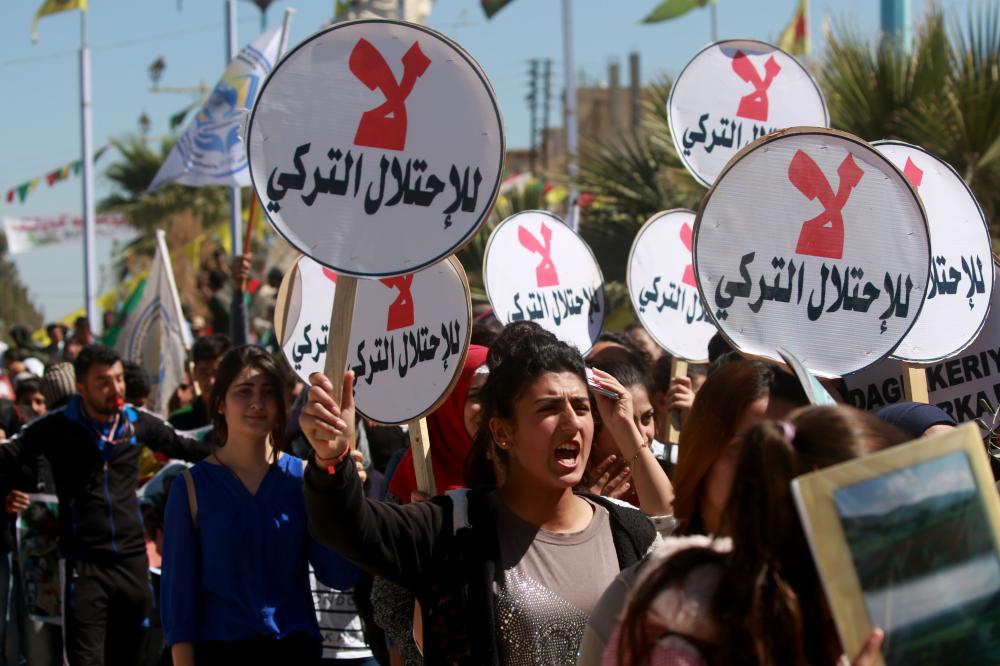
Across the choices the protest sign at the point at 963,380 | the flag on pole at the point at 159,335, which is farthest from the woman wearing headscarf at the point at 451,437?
the flag on pole at the point at 159,335

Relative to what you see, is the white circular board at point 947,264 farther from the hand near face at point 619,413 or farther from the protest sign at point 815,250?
the hand near face at point 619,413

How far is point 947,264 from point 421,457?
1.74 meters

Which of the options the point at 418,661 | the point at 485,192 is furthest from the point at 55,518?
the point at 485,192

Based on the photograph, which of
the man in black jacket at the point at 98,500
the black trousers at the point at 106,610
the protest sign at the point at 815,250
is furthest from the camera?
the man in black jacket at the point at 98,500

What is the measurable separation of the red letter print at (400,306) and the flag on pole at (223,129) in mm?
6461

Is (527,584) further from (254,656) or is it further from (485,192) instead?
(254,656)

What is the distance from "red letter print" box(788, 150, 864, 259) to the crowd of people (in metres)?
0.51

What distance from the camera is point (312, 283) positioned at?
4.70 metres

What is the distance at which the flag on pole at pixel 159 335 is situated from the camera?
355 inches

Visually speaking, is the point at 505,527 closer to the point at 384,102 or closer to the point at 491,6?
the point at 384,102

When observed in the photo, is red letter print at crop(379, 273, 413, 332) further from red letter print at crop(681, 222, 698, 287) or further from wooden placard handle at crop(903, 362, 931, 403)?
red letter print at crop(681, 222, 698, 287)

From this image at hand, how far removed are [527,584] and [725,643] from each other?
3.74ft

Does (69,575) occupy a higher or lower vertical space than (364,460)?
lower

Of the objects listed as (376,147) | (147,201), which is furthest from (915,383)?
(147,201)
